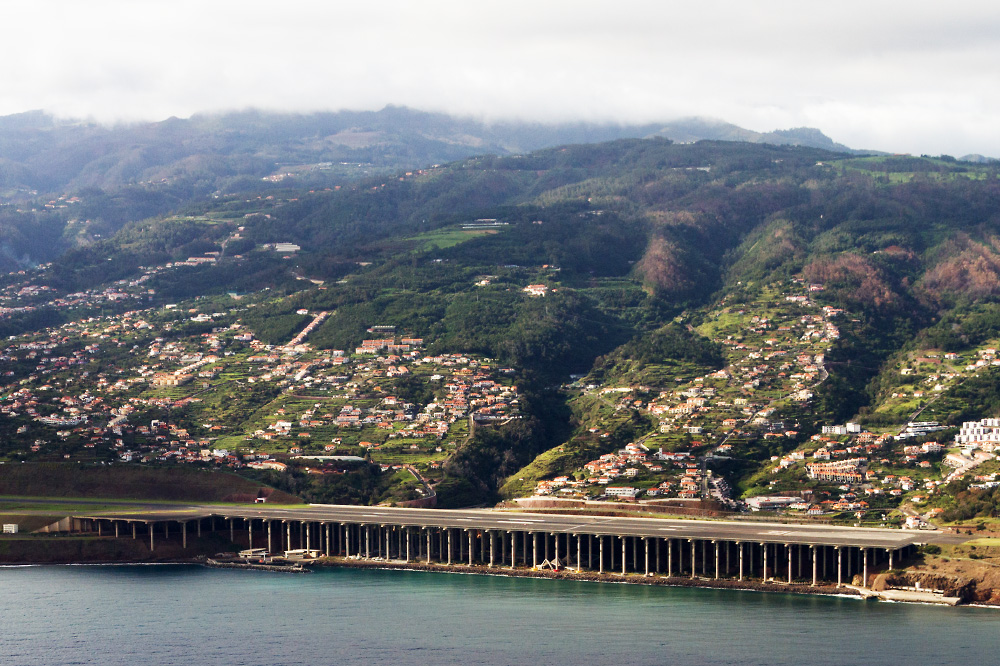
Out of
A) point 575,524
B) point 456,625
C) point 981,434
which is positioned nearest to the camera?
point 456,625

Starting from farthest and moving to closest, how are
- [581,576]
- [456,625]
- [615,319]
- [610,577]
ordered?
1. [615,319]
2. [581,576]
3. [610,577]
4. [456,625]

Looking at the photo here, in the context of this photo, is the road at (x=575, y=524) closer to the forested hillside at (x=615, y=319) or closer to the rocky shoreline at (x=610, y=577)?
the rocky shoreline at (x=610, y=577)

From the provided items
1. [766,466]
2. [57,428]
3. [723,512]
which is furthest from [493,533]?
[57,428]

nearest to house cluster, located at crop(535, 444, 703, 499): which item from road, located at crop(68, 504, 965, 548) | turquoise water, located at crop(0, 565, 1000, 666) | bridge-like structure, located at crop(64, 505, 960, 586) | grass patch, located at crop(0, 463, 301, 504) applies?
road, located at crop(68, 504, 965, 548)

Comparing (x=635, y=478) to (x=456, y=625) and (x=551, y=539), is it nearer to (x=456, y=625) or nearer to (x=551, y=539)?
(x=551, y=539)

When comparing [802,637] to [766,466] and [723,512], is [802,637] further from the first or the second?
Result: [766,466]

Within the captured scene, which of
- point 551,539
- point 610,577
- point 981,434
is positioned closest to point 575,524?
point 551,539
